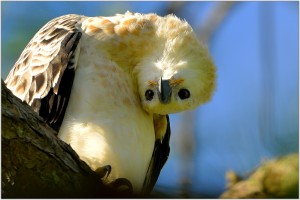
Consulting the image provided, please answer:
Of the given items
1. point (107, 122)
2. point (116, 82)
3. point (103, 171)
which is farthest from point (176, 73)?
point (103, 171)

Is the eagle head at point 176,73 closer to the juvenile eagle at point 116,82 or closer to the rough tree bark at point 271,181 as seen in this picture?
the juvenile eagle at point 116,82

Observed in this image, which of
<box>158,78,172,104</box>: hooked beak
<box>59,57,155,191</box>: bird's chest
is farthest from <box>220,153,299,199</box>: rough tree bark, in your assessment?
<box>59,57,155,191</box>: bird's chest

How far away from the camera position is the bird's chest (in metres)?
5.13

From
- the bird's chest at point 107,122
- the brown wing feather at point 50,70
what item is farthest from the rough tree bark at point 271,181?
the brown wing feather at point 50,70

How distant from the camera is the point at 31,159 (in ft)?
12.6

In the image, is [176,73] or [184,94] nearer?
[176,73]

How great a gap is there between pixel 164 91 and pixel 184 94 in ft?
0.99

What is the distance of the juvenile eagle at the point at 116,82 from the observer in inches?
205

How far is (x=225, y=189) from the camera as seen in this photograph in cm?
432

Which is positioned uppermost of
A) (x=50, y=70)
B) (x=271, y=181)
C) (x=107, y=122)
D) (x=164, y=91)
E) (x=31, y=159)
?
(x=50, y=70)

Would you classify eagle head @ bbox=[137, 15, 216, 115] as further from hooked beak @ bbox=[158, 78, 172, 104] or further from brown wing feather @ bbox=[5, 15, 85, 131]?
brown wing feather @ bbox=[5, 15, 85, 131]

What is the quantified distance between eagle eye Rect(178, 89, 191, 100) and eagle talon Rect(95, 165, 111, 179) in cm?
97

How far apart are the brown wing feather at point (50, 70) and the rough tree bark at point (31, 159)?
1172 millimetres

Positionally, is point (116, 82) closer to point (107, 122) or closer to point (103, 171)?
point (107, 122)
